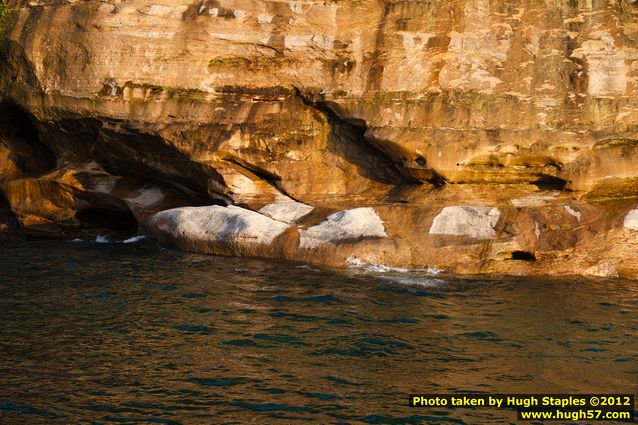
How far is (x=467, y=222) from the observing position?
15281 millimetres

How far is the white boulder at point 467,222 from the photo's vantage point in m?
15.1

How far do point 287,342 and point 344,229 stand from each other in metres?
5.46

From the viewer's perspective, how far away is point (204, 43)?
17.7 m

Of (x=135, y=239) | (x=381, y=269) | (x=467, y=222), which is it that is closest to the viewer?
(x=381, y=269)

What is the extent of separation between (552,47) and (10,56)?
523 inches

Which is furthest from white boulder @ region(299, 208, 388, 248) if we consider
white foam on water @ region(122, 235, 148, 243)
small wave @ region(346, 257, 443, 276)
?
white foam on water @ region(122, 235, 148, 243)

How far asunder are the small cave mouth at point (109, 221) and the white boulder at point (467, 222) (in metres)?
8.50

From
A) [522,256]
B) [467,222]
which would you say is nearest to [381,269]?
[467,222]

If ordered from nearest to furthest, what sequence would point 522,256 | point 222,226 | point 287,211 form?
point 522,256
point 222,226
point 287,211

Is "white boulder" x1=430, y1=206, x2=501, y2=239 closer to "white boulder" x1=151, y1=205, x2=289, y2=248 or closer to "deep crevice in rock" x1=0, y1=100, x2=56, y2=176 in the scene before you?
"white boulder" x1=151, y1=205, x2=289, y2=248

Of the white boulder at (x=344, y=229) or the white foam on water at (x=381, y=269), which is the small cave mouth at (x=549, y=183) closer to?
the white boulder at (x=344, y=229)

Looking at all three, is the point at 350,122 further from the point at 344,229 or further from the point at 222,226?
the point at 222,226

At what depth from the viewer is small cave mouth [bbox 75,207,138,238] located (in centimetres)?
1956

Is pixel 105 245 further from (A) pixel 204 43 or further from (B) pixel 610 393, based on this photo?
(B) pixel 610 393
